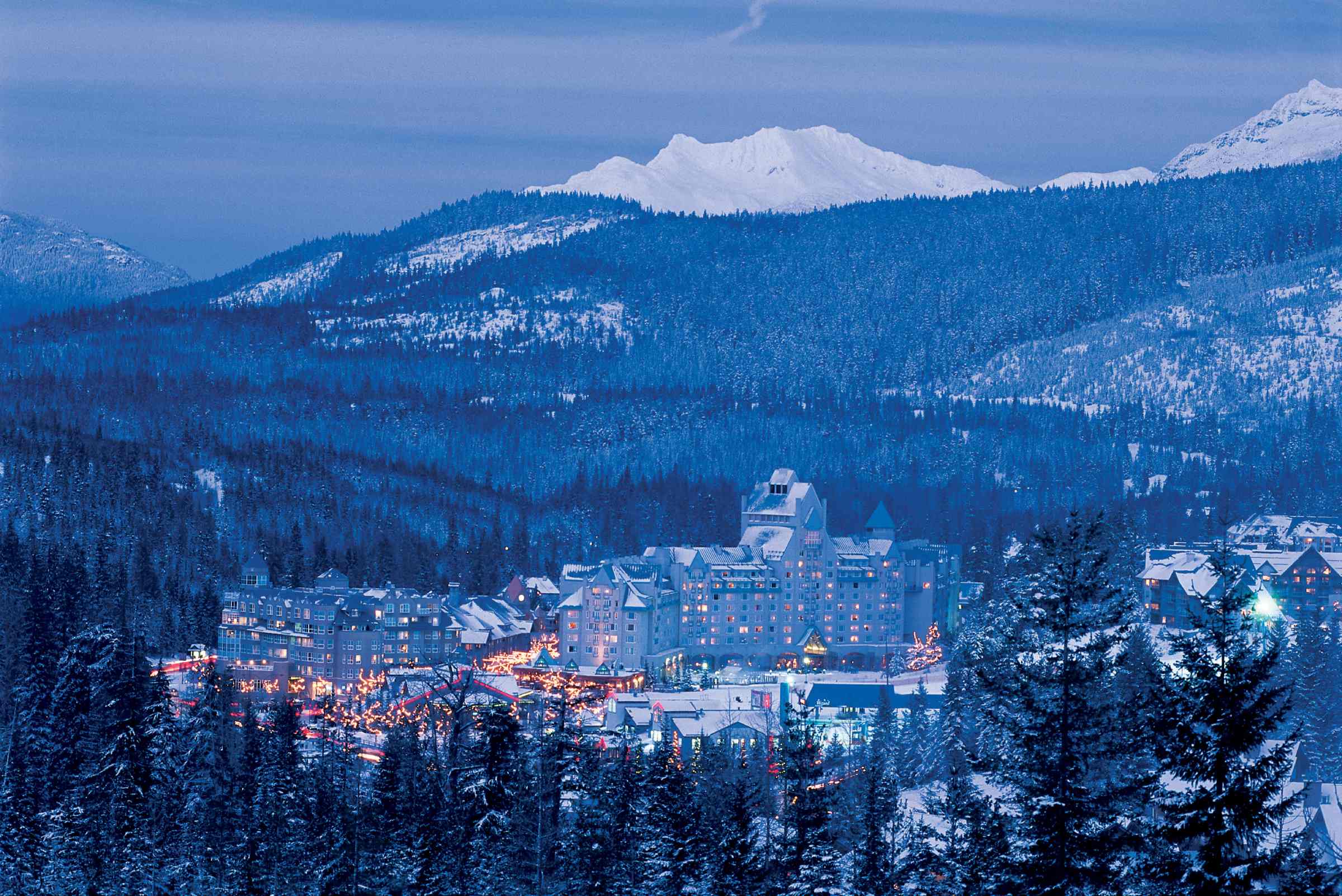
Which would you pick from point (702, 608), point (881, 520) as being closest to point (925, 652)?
point (702, 608)

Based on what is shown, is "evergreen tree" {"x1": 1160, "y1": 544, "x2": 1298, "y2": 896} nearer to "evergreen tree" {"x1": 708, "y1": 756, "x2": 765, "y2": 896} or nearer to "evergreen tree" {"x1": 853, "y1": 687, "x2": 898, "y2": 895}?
"evergreen tree" {"x1": 853, "y1": 687, "x2": 898, "y2": 895}

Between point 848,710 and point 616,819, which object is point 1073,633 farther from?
point 848,710

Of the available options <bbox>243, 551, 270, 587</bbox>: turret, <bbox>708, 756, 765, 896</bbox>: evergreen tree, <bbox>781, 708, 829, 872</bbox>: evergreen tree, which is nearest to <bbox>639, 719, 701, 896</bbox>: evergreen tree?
<bbox>708, 756, 765, 896</bbox>: evergreen tree

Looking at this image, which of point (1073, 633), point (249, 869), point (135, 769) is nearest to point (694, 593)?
point (135, 769)

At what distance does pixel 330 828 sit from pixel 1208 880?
32.6m

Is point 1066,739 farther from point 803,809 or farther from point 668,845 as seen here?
point 668,845

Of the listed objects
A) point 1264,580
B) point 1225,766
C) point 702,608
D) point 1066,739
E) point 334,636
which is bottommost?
point 334,636

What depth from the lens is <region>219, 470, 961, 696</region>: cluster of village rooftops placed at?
112875mm

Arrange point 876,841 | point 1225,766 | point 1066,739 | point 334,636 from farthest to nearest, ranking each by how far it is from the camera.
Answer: point 334,636, point 876,841, point 1066,739, point 1225,766

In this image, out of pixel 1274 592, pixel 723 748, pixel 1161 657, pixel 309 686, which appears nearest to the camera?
pixel 723 748

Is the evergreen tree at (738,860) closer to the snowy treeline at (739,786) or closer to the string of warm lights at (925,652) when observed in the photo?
the snowy treeline at (739,786)

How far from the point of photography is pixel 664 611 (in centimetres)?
12319

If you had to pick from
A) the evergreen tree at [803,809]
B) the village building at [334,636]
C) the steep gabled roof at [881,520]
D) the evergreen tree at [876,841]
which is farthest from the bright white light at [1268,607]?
the evergreen tree at [803,809]

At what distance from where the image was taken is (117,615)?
332 ft
